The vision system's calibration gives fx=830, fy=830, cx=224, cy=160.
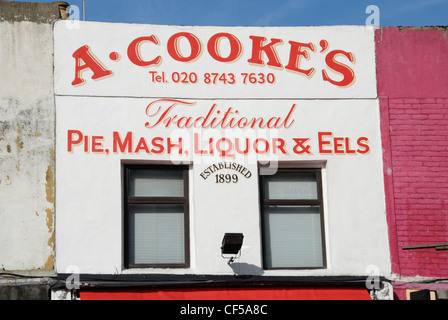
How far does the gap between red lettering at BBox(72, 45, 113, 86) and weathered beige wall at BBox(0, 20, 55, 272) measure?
38 centimetres

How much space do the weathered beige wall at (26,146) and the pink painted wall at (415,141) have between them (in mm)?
4830

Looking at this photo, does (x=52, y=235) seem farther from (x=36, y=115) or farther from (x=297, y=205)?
(x=297, y=205)

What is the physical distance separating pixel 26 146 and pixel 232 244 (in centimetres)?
322

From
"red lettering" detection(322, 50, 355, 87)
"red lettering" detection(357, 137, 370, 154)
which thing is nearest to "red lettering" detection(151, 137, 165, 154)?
"red lettering" detection(322, 50, 355, 87)

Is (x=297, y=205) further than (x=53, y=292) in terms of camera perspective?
Yes

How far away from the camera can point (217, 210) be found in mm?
11703

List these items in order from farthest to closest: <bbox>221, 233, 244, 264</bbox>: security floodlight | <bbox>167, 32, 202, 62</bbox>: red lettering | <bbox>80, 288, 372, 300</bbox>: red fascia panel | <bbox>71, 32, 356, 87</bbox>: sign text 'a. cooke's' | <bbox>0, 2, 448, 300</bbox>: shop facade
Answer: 1. <bbox>167, 32, 202, 62</bbox>: red lettering
2. <bbox>71, 32, 356, 87</bbox>: sign text 'a. cooke's'
3. <bbox>0, 2, 448, 300</bbox>: shop facade
4. <bbox>221, 233, 244, 264</bbox>: security floodlight
5. <bbox>80, 288, 372, 300</bbox>: red fascia panel

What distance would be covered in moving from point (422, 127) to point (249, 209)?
286cm

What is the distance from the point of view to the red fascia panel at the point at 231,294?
1088 centimetres

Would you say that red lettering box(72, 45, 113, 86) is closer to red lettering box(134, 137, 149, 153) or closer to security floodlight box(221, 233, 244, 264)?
red lettering box(134, 137, 149, 153)

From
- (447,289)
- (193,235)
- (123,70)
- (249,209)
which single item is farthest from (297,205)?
(123,70)

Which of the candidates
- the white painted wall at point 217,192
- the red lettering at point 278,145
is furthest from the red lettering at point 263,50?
the red lettering at point 278,145

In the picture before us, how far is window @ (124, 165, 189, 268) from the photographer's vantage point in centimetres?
1166

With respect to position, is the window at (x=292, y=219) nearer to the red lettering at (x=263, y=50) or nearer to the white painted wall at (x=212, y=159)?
the white painted wall at (x=212, y=159)
